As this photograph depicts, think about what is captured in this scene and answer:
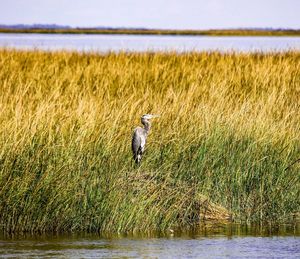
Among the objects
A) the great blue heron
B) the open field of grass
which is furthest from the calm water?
the great blue heron

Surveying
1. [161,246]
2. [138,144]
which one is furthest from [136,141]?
[161,246]

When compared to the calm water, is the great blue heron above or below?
above

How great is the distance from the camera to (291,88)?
14562 millimetres

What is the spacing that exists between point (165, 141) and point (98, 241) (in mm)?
1789

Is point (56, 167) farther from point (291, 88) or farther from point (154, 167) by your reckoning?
point (291, 88)

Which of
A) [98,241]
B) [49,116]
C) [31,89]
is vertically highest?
[31,89]

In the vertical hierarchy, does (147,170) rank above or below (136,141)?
below

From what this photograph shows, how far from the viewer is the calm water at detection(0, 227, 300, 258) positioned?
274 inches

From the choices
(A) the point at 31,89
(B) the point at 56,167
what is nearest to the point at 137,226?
(B) the point at 56,167

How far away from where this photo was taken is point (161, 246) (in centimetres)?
725

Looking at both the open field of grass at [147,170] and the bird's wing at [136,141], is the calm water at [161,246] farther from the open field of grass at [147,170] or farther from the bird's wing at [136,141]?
the bird's wing at [136,141]

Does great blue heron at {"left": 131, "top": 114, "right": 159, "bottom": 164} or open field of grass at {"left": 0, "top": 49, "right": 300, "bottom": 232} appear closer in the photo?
open field of grass at {"left": 0, "top": 49, "right": 300, "bottom": 232}

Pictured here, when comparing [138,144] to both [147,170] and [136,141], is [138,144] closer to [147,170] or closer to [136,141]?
[136,141]

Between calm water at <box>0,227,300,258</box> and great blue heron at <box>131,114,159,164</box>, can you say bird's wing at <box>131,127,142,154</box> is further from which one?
calm water at <box>0,227,300,258</box>
